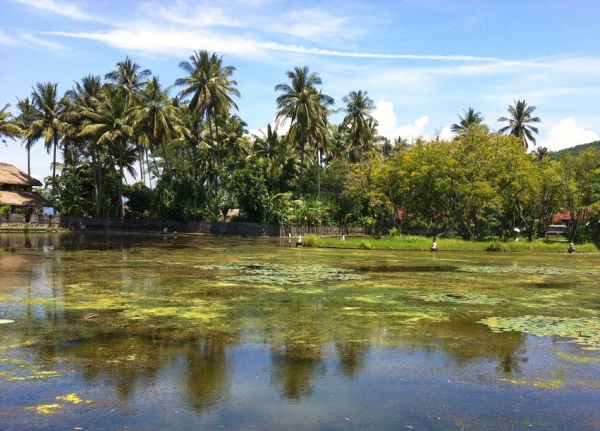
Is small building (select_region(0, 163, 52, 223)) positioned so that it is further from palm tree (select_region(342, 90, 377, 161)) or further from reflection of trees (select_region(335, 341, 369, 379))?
reflection of trees (select_region(335, 341, 369, 379))

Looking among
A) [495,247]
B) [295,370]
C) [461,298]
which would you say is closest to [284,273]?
[461,298]

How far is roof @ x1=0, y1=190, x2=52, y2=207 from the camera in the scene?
58781 millimetres

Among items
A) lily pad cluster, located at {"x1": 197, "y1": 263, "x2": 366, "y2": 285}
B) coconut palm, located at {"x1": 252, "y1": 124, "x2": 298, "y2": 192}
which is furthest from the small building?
lily pad cluster, located at {"x1": 197, "y1": 263, "x2": 366, "y2": 285}

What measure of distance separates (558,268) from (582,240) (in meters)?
24.4

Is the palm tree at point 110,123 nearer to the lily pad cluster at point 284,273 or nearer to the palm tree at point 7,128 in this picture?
the palm tree at point 7,128

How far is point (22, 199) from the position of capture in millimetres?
61125

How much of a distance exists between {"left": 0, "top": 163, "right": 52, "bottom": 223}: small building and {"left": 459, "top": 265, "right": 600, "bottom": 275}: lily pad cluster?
53.4 metres

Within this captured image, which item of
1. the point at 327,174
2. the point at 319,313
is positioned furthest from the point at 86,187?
the point at 319,313

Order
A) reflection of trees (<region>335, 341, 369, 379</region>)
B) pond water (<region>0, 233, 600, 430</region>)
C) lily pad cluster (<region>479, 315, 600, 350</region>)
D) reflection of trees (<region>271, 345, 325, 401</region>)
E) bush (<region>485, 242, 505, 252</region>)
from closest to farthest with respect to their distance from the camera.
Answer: pond water (<region>0, 233, 600, 430</region>), reflection of trees (<region>271, 345, 325, 401</region>), reflection of trees (<region>335, 341, 369, 379</region>), lily pad cluster (<region>479, 315, 600, 350</region>), bush (<region>485, 242, 505, 252</region>)

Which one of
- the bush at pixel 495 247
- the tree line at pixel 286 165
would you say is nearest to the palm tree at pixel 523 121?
the tree line at pixel 286 165

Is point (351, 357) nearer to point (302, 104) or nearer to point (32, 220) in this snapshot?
point (302, 104)

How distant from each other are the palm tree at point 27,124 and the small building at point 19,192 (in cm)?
235

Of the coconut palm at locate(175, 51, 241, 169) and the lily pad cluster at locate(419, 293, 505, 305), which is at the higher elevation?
the coconut palm at locate(175, 51, 241, 169)

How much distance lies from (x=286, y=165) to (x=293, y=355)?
5421 cm
